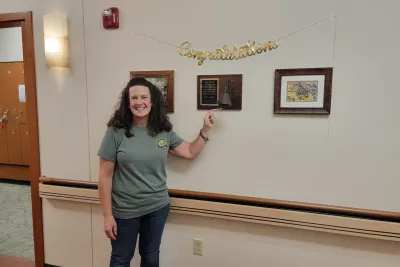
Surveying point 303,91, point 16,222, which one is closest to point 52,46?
point 303,91

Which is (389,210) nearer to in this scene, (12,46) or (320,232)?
(320,232)

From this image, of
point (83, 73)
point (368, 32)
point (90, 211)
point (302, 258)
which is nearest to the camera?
point (368, 32)

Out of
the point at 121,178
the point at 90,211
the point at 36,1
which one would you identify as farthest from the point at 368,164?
the point at 36,1

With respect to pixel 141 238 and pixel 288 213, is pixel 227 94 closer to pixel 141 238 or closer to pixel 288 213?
pixel 288 213

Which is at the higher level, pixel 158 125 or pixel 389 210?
pixel 158 125

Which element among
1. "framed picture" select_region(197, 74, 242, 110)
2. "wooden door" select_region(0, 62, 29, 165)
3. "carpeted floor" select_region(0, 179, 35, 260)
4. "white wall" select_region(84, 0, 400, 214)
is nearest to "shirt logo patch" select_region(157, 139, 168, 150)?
"white wall" select_region(84, 0, 400, 214)

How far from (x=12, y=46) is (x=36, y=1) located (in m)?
2.86

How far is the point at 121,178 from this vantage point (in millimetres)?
1552

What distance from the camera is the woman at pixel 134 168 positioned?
1511 millimetres

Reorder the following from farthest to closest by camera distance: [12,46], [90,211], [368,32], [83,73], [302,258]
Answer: [12,46] < [90,211] < [83,73] < [302,258] < [368,32]

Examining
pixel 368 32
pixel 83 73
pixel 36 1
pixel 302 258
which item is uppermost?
pixel 36 1

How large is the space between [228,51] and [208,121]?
42cm

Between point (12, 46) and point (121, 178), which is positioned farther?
point (12, 46)

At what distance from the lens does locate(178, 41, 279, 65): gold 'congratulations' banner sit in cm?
158
